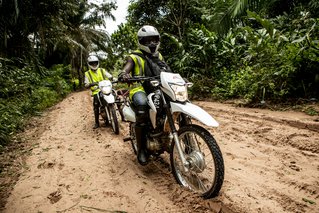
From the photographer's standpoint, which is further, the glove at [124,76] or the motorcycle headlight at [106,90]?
the motorcycle headlight at [106,90]

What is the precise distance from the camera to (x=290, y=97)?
5883 mm

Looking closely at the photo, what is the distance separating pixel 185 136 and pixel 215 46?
7.30m

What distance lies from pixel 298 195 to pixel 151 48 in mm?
2367

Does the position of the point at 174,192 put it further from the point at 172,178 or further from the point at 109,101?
the point at 109,101

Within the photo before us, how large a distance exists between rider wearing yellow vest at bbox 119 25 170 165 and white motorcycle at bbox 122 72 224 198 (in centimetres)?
18

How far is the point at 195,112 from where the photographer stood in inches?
94.5

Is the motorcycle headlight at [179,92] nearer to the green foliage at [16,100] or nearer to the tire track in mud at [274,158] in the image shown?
the tire track in mud at [274,158]

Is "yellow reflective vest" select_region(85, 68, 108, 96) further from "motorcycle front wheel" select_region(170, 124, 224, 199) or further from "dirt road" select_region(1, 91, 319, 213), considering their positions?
"motorcycle front wheel" select_region(170, 124, 224, 199)

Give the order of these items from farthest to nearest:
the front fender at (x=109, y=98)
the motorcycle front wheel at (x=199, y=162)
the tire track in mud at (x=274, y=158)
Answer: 1. the front fender at (x=109, y=98)
2. the tire track in mud at (x=274, y=158)
3. the motorcycle front wheel at (x=199, y=162)

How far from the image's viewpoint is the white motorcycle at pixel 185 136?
7.68ft

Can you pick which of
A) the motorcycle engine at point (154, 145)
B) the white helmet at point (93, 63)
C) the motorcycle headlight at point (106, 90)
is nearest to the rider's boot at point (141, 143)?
the motorcycle engine at point (154, 145)

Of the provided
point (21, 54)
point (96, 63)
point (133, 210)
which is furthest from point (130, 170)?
point (21, 54)

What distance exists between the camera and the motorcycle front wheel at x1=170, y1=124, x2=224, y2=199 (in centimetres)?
226

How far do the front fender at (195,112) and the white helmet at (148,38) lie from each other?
985mm
